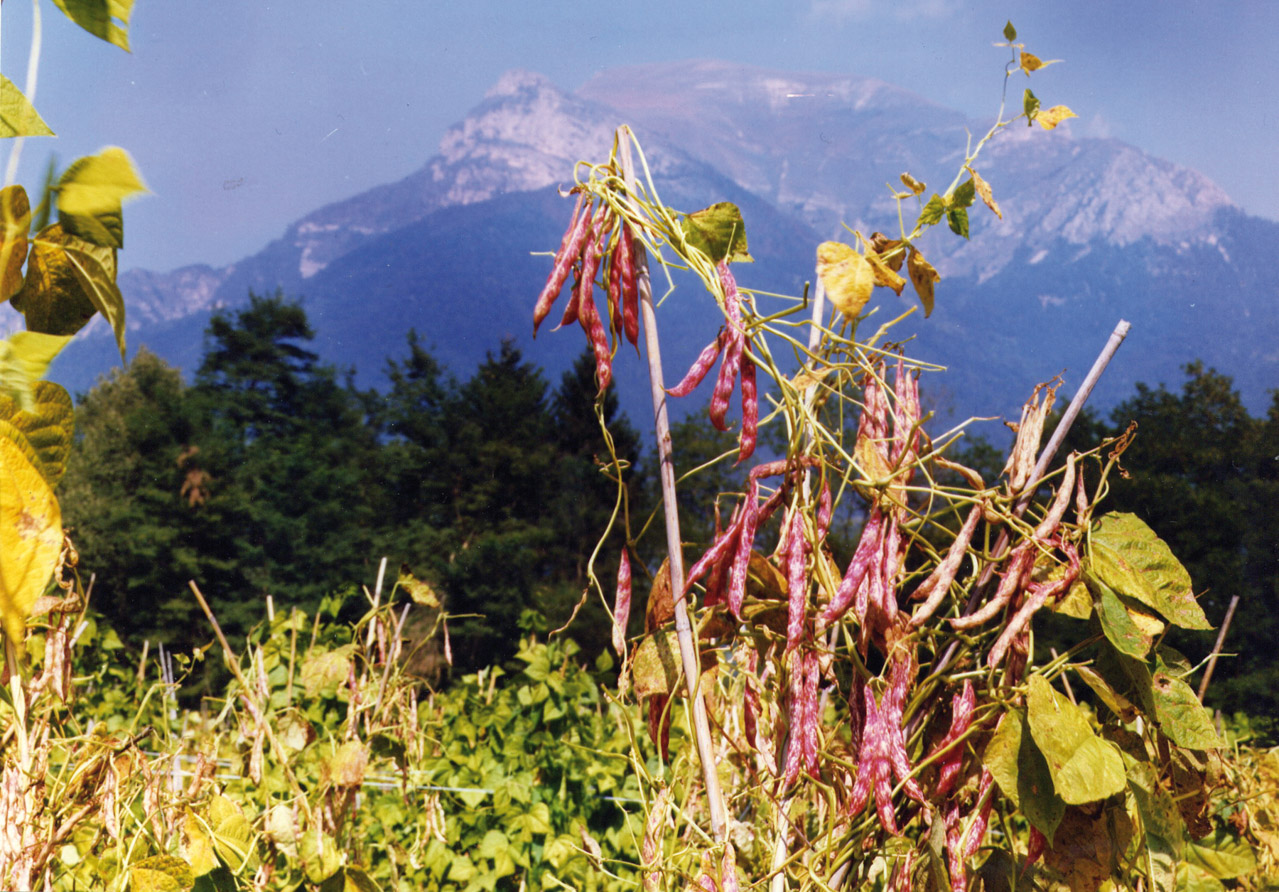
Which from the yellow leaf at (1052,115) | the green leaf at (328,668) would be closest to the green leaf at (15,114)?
the yellow leaf at (1052,115)

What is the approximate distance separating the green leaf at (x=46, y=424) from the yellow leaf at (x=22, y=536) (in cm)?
2

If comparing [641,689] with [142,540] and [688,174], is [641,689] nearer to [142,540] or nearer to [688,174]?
[142,540]

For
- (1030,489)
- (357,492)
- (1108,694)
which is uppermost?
(1030,489)

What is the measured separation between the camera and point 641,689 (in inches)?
20.7

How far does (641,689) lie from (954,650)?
0.19 meters

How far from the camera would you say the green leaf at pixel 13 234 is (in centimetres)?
19

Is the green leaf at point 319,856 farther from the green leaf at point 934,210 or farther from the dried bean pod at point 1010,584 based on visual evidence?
the green leaf at point 934,210

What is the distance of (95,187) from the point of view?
0.18 m

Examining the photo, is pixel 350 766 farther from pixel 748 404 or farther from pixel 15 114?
pixel 15 114

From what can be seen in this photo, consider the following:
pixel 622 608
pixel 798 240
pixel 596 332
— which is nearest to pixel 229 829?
pixel 622 608

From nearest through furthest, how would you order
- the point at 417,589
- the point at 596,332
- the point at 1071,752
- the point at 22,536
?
1. the point at 22,536
2. the point at 1071,752
3. the point at 596,332
4. the point at 417,589

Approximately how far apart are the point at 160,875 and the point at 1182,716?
60 cm

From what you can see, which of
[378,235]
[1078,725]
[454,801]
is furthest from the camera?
[378,235]

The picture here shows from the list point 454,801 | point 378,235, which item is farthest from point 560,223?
point 454,801
